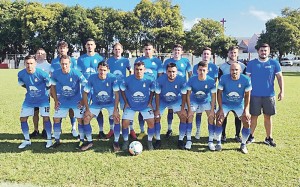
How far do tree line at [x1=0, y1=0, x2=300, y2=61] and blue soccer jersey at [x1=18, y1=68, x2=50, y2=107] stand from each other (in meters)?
38.7

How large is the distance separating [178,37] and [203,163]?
41117mm

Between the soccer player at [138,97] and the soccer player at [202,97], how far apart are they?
0.73 m

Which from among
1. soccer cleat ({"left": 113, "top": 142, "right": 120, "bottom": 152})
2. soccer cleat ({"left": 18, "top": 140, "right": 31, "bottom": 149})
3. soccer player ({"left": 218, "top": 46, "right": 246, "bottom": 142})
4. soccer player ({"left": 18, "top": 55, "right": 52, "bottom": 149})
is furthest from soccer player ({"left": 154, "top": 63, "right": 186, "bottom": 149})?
soccer cleat ({"left": 18, "top": 140, "right": 31, "bottom": 149})

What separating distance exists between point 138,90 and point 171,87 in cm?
68

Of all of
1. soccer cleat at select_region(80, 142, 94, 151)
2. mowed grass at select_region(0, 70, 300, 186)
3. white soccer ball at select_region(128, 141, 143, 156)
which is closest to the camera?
mowed grass at select_region(0, 70, 300, 186)

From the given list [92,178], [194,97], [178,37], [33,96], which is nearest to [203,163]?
[194,97]

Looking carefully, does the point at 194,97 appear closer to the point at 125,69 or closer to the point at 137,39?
the point at 125,69

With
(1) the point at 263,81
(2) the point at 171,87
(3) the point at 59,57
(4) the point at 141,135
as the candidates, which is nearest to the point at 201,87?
(2) the point at 171,87

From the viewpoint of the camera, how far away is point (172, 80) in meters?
5.92

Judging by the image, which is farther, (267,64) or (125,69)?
(125,69)

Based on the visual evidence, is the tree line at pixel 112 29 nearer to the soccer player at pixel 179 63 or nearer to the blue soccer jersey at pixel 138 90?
the soccer player at pixel 179 63

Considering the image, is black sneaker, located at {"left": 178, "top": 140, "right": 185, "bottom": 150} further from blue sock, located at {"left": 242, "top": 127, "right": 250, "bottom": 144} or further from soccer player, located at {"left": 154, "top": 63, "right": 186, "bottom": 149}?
blue sock, located at {"left": 242, "top": 127, "right": 250, "bottom": 144}

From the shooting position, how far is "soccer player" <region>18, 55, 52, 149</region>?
593cm

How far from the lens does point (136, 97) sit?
5.81 meters
